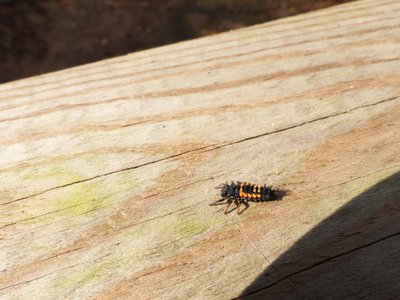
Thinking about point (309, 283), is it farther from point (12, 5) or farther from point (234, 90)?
point (12, 5)

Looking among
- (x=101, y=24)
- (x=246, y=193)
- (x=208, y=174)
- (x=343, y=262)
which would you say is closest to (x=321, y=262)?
(x=343, y=262)

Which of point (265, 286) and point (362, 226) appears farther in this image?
point (362, 226)

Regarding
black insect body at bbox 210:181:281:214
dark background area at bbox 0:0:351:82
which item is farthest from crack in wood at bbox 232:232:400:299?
dark background area at bbox 0:0:351:82

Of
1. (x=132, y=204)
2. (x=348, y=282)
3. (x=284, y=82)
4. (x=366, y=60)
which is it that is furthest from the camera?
(x=366, y=60)

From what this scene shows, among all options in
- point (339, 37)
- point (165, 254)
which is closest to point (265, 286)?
point (165, 254)

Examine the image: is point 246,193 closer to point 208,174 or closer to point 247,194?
point 247,194
